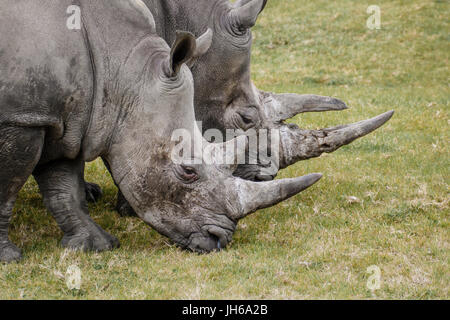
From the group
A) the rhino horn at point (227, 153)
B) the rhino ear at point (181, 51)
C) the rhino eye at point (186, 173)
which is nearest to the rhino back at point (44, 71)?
the rhino ear at point (181, 51)

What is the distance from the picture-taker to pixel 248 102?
24.6 feet

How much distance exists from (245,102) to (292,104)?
61 centimetres

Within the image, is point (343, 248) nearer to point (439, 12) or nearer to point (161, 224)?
point (161, 224)

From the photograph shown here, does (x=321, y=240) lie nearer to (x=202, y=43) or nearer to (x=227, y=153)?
(x=227, y=153)

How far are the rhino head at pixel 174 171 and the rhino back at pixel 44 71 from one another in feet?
1.16

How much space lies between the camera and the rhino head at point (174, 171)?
5953mm

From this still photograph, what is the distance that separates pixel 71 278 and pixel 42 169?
1365mm

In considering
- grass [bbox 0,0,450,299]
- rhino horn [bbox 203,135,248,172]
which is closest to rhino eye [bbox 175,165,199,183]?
rhino horn [bbox 203,135,248,172]

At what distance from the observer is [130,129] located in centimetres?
601

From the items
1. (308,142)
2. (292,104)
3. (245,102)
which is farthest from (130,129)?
(292,104)

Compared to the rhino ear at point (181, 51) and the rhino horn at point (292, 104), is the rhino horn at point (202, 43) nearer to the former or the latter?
A: the rhino ear at point (181, 51)

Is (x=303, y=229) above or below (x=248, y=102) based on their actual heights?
below

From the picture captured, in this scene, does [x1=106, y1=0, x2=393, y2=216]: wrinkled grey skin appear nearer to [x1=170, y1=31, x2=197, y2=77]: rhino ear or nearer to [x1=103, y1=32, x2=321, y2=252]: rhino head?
[x1=103, y1=32, x2=321, y2=252]: rhino head
